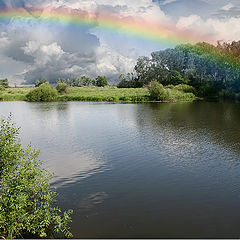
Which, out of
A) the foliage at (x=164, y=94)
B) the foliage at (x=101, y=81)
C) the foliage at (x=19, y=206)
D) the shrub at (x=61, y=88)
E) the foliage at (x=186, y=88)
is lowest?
the foliage at (x=19, y=206)

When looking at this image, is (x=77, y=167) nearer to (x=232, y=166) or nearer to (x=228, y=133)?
(x=232, y=166)

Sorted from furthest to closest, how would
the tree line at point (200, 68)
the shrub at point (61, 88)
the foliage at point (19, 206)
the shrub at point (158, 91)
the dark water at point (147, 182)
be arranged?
the shrub at point (61, 88), the tree line at point (200, 68), the shrub at point (158, 91), the dark water at point (147, 182), the foliage at point (19, 206)

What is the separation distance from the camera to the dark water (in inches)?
369

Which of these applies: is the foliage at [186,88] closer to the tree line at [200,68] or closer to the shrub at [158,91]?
the tree line at [200,68]

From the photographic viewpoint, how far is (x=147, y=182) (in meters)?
13.7

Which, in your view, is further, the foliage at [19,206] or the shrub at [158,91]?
the shrub at [158,91]

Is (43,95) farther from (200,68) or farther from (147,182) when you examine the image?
(147,182)

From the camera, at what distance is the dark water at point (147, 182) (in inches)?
369

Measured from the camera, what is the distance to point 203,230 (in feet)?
29.7

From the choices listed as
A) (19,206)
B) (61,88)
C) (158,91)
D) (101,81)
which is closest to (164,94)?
(158,91)

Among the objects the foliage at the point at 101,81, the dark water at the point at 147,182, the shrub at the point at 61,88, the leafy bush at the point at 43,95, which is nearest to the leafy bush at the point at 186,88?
the shrub at the point at 61,88

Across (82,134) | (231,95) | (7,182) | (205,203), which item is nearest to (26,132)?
(82,134)

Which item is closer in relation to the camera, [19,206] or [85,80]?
[19,206]

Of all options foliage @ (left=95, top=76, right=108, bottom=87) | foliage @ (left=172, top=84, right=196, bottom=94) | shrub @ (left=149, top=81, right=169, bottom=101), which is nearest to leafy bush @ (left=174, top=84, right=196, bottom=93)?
foliage @ (left=172, top=84, right=196, bottom=94)
